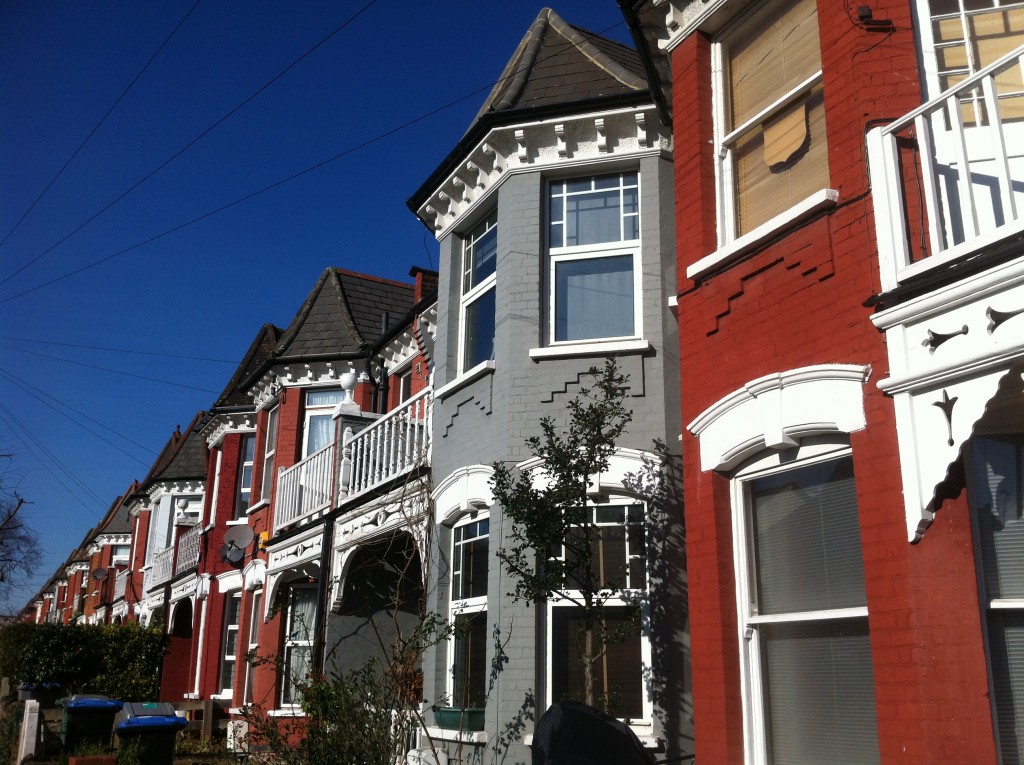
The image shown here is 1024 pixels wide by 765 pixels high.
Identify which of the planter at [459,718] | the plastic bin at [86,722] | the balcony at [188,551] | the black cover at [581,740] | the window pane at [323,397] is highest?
the window pane at [323,397]

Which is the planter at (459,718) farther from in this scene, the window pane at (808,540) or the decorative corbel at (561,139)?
the decorative corbel at (561,139)

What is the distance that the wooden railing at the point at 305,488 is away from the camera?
14.2 meters

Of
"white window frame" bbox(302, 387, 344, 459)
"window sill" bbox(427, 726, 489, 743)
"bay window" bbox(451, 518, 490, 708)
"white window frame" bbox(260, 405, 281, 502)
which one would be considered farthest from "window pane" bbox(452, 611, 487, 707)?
"white window frame" bbox(260, 405, 281, 502)

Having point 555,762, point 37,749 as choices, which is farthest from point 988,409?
point 37,749

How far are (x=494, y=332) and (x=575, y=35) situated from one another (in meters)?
3.76

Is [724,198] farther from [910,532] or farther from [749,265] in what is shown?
[910,532]

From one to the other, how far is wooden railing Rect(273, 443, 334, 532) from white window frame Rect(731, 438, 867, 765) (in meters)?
8.59

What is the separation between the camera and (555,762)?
16.0 ft

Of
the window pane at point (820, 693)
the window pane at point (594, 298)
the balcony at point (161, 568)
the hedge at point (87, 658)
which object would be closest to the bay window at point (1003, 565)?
the window pane at point (820, 693)

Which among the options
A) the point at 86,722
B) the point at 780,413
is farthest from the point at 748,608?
the point at 86,722

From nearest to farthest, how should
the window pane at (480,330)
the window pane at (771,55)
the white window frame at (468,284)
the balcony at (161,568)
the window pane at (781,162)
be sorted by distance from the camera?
1. the window pane at (781,162)
2. the window pane at (771,55)
3. the window pane at (480,330)
4. the white window frame at (468,284)
5. the balcony at (161,568)

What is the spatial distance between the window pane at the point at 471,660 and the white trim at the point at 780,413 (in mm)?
3646

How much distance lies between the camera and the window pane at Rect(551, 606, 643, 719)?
795cm

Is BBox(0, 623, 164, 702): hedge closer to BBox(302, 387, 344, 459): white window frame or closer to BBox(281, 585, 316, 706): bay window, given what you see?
BBox(281, 585, 316, 706): bay window
